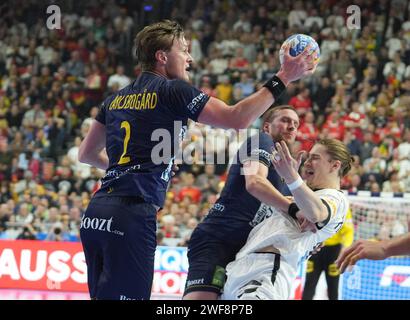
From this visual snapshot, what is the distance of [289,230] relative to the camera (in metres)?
5.00

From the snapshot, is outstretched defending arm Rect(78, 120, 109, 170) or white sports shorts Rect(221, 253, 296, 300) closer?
white sports shorts Rect(221, 253, 296, 300)

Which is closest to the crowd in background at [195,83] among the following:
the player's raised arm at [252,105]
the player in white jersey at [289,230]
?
the player in white jersey at [289,230]

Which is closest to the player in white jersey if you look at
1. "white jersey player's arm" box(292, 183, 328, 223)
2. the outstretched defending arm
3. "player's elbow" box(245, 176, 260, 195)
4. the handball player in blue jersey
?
"white jersey player's arm" box(292, 183, 328, 223)

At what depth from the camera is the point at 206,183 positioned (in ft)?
50.0

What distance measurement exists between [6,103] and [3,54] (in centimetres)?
220

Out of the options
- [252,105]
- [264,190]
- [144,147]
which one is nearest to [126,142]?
[144,147]

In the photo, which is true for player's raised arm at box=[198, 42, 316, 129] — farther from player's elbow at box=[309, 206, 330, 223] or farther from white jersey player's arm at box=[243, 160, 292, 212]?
player's elbow at box=[309, 206, 330, 223]

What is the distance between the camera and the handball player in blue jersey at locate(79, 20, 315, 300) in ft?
A: 14.9

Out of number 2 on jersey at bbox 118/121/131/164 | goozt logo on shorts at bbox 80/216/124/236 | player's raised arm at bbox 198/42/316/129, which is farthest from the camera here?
number 2 on jersey at bbox 118/121/131/164

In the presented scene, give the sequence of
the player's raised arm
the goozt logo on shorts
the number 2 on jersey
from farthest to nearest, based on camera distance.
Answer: the number 2 on jersey, the goozt logo on shorts, the player's raised arm

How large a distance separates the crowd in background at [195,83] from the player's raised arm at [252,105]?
883cm

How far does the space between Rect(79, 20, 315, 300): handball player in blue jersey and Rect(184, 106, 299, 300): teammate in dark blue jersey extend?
57 cm

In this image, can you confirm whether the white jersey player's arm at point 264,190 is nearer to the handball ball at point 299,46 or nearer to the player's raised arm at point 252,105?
the player's raised arm at point 252,105

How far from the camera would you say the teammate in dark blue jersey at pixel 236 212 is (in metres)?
5.04
